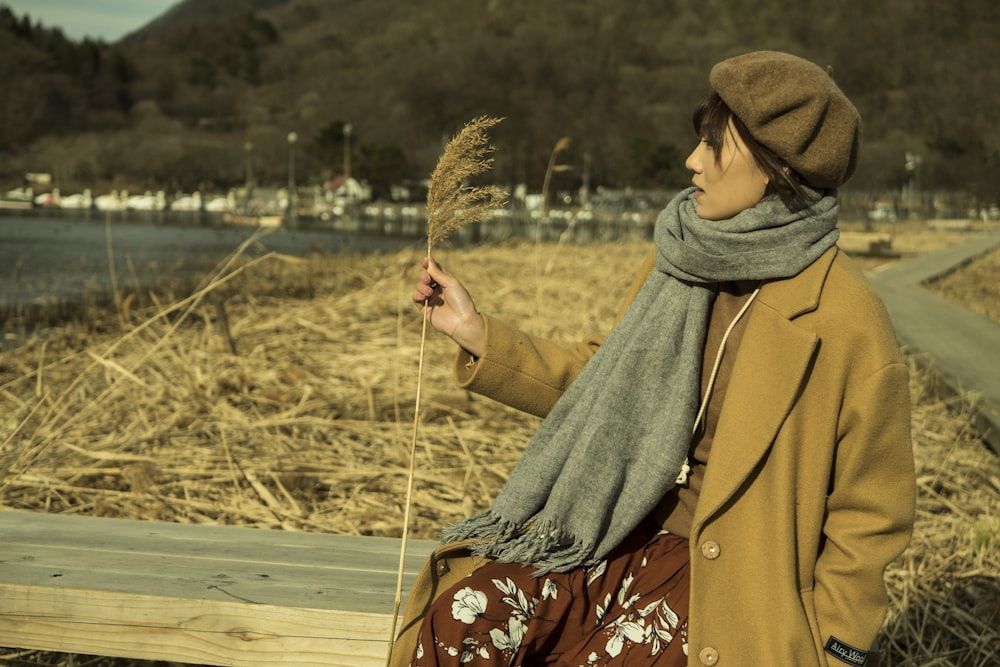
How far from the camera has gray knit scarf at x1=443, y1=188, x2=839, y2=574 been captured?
1.56m

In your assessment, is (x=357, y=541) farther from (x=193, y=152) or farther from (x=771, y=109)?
(x=193, y=152)

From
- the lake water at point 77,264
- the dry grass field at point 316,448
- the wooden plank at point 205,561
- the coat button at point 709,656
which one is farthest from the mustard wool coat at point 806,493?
the lake water at point 77,264

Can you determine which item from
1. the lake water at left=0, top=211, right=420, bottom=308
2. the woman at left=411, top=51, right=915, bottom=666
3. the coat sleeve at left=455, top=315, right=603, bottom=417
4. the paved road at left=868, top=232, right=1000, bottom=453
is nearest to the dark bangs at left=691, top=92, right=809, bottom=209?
the woman at left=411, top=51, right=915, bottom=666

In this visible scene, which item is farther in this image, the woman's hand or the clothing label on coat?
the woman's hand

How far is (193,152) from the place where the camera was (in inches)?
3787

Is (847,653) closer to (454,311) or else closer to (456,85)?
(454,311)

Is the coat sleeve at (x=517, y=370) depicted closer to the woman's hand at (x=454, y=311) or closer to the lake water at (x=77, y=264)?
the woman's hand at (x=454, y=311)

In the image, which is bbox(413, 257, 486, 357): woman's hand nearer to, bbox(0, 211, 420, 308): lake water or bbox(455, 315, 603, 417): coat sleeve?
bbox(455, 315, 603, 417): coat sleeve

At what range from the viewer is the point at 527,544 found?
1600 mm

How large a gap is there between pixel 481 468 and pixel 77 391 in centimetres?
208

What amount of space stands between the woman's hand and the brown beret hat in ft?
1.80

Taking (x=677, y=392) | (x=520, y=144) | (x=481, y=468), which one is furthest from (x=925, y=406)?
(x=520, y=144)

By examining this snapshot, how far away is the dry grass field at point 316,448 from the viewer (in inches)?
104

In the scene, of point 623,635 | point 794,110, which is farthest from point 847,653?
Answer: point 794,110
